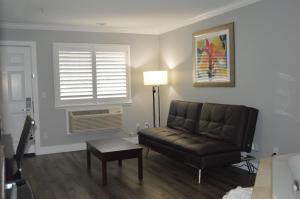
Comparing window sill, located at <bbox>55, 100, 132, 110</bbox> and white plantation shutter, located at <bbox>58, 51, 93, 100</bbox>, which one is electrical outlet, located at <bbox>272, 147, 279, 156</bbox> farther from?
white plantation shutter, located at <bbox>58, 51, 93, 100</bbox>

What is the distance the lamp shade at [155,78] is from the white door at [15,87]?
2119 mm

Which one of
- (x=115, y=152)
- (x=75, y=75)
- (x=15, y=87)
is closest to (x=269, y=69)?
(x=115, y=152)

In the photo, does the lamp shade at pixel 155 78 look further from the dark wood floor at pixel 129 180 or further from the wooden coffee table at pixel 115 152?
the wooden coffee table at pixel 115 152

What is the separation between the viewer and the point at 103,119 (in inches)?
231

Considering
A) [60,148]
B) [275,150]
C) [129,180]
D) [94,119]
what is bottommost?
[129,180]

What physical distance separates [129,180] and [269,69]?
2.34m

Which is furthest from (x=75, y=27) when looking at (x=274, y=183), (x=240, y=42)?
(x=274, y=183)

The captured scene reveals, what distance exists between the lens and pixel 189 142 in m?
4.19

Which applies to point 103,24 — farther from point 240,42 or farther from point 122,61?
point 240,42

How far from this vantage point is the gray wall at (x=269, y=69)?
143 inches

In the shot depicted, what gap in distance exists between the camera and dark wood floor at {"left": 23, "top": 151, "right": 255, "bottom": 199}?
359 cm

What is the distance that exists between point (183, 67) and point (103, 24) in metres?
1.68

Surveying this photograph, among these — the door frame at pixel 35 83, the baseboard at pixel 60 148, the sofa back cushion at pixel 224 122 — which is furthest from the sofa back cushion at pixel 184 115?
the door frame at pixel 35 83

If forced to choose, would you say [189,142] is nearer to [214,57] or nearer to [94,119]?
[214,57]
